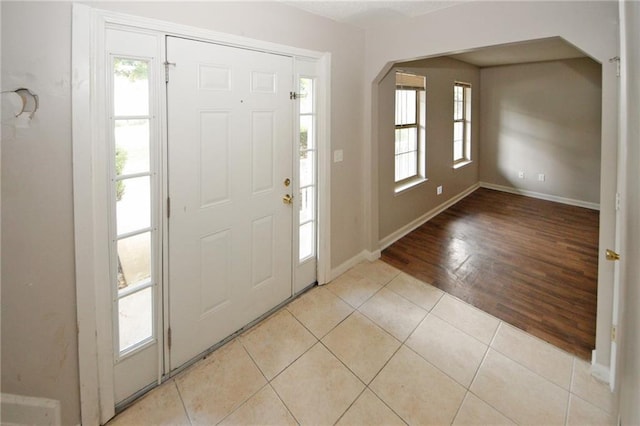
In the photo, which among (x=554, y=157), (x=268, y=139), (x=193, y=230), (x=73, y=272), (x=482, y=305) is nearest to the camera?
(x=73, y=272)

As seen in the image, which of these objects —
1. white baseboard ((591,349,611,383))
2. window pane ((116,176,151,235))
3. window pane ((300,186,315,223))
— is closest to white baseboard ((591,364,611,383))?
white baseboard ((591,349,611,383))

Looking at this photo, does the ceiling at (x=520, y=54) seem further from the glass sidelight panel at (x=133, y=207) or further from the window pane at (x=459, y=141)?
the glass sidelight panel at (x=133, y=207)

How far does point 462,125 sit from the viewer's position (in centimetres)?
587

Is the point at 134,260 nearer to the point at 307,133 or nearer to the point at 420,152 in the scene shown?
the point at 307,133

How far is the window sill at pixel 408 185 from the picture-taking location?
3993 millimetres

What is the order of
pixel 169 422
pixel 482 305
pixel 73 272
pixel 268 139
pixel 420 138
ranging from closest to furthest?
pixel 73 272 → pixel 169 422 → pixel 268 139 → pixel 482 305 → pixel 420 138

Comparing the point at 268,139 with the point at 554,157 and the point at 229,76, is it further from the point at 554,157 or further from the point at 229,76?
the point at 554,157

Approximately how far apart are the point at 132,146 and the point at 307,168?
1.39m

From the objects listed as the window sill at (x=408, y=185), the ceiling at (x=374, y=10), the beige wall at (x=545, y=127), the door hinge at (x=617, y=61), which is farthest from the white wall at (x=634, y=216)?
the beige wall at (x=545, y=127)

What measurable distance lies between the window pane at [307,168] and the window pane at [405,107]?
1.83 metres

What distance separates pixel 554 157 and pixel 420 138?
3129 millimetres

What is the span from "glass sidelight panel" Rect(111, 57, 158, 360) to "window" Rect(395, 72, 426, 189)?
3057 mm

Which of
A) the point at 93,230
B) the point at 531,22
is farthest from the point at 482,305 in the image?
the point at 93,230

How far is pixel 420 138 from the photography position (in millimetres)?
4332
